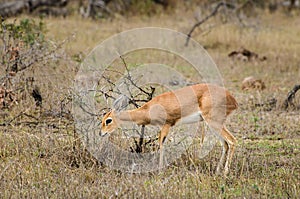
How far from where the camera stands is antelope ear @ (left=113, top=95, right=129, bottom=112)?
552cm

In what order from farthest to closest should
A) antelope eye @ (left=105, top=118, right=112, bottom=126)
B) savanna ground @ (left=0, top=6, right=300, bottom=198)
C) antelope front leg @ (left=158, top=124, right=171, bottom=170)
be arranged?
antelope front leg @ (left=158, top=124, right=171, bottom=170) → antelope eye @ (left=105, top=118, right=112, bottom=126) → savanna ground @ (left=0, top=6, right=300, bottom=198)

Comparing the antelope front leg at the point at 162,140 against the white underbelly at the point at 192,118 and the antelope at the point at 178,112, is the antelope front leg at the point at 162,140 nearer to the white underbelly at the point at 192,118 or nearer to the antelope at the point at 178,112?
the antelope at the point at 178,112

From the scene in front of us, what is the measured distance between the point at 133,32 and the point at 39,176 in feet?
29.7

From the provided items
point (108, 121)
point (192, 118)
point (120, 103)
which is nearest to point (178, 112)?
point (192, 118)

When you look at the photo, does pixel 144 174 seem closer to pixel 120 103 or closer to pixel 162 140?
pixel 162 140

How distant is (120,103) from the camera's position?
18.2 feet

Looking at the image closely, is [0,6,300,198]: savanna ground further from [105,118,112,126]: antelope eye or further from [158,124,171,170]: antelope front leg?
[105,118,112,126]: antelope eye

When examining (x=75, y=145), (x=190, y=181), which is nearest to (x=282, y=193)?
(x=190, y=181)

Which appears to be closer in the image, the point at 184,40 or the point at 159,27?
the point at 184,40

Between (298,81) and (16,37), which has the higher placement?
(16,37)

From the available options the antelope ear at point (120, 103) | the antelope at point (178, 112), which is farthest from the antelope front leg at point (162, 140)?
the antelope ear at point (120, 103)

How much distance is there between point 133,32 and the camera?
45.9 feet

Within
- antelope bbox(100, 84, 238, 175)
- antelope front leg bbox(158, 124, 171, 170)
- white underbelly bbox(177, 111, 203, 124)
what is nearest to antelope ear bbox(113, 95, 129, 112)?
antelope bbox(100, 84, 238, 175)

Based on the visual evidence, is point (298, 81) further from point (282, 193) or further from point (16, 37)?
point (282, 193)
